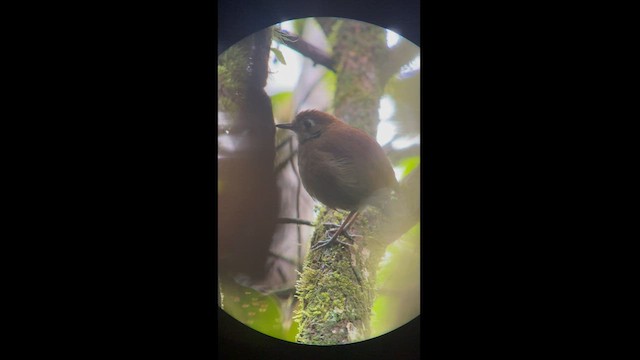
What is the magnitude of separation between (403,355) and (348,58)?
3.22ft

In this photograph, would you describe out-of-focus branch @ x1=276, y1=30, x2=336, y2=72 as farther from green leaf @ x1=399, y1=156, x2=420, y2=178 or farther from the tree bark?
green leaf @ x1=399, y1=156, x2=420, y2=178

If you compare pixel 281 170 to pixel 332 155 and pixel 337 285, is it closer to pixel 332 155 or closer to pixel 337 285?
pixel 332 155

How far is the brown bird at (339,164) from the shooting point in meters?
1.45

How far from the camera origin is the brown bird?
→ 4.75 feet

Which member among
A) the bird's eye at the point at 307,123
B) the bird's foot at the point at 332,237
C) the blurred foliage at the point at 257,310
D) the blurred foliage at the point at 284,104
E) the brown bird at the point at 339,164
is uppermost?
the blurred foliage at the point at 284,104

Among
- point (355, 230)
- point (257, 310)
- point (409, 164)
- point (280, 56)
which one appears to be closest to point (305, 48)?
point (280, 56)

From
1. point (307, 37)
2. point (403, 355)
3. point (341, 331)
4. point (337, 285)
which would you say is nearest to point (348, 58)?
point (307, 37)

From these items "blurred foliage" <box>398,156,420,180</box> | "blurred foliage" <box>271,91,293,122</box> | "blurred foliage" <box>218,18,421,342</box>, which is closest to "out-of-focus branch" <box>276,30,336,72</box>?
"blurred foliage" <box>218,18,421,342</box>

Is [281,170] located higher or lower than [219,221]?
higher

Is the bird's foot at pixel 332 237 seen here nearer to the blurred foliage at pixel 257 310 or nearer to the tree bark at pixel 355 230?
the tree bark at pixel 355 230

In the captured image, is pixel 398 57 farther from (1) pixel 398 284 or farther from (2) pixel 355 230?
(1) pixel 398 284

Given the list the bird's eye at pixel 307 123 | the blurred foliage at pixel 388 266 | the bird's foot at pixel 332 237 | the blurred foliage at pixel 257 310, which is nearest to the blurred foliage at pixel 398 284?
the blurred foliage at pixel 388 266

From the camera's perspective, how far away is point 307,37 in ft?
4.79

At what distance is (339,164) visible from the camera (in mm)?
1460
